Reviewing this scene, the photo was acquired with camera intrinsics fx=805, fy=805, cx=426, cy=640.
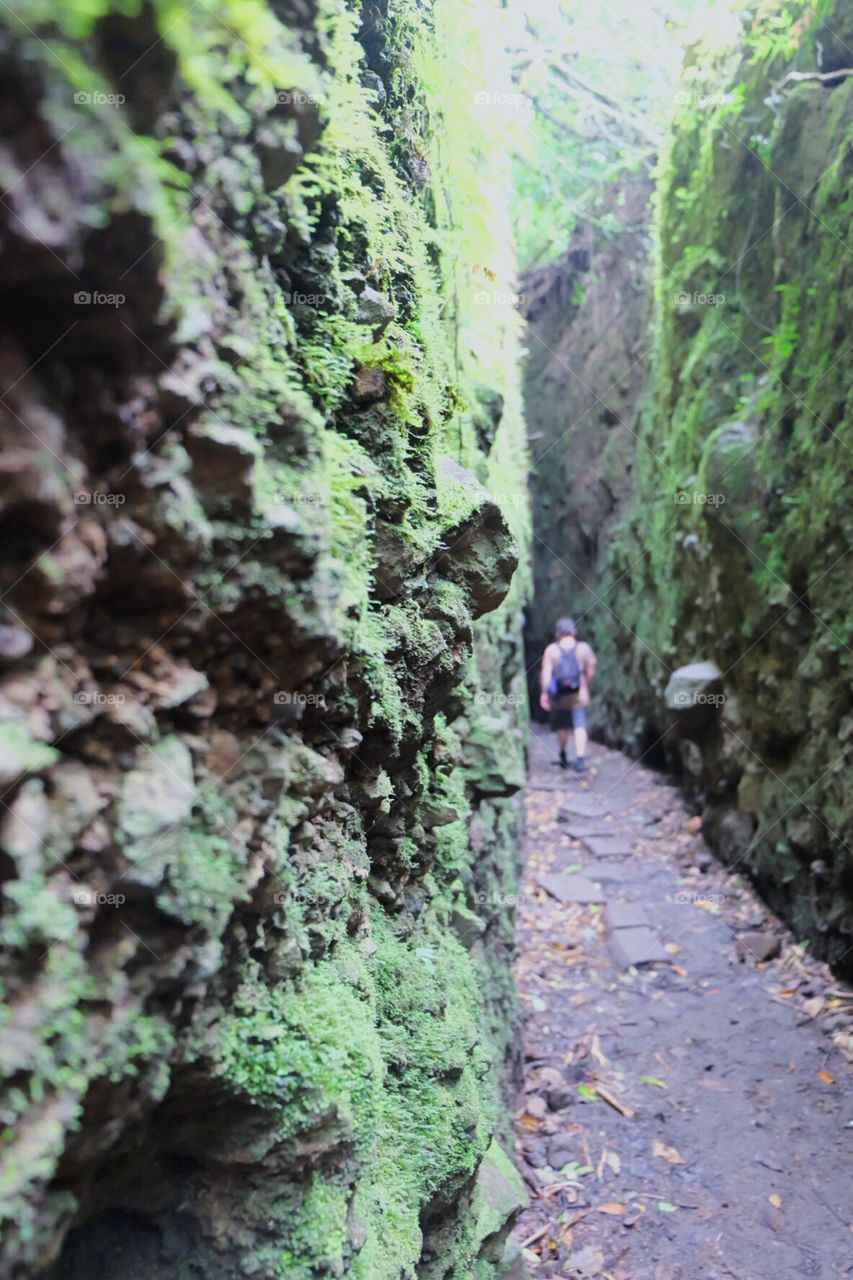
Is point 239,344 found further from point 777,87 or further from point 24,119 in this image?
point 777,87

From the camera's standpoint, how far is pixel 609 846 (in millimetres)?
8508

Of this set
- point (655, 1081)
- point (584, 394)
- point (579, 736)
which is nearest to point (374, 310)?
point (655, 1081)

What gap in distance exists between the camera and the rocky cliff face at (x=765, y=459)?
5.48 m

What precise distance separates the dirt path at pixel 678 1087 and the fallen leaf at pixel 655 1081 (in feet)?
0.05

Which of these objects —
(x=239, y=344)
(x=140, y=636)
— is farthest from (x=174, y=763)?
(x=239, y=344)

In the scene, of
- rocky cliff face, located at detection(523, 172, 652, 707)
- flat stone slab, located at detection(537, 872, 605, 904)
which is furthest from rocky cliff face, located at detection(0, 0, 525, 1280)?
rocky cliff face, located at detection(523, 172, 652, 707)

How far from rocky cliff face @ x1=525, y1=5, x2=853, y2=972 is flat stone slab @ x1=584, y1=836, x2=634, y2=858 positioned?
35.5 inches

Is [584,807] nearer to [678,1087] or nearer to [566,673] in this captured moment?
[566,673]

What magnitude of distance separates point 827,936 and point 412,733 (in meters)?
4.46

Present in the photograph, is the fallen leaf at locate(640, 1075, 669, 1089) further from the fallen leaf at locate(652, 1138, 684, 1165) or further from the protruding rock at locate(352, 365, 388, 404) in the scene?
the protruding rock at locate(352, 365, 388, 404)

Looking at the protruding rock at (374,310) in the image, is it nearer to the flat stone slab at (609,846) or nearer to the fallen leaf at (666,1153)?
the fallen leaf at (666,1153)

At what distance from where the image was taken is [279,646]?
1.56 metres

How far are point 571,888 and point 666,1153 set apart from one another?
3.14 m

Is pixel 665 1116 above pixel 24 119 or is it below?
below
